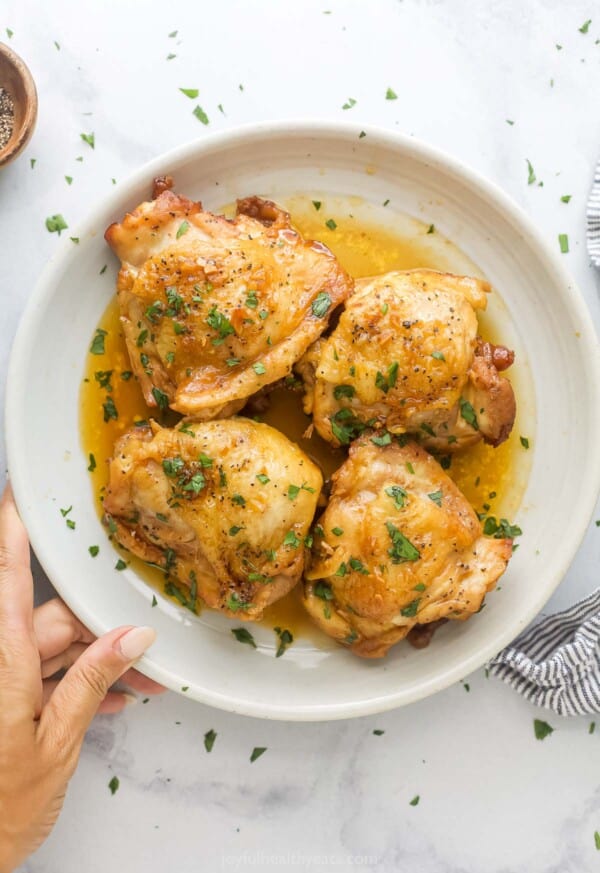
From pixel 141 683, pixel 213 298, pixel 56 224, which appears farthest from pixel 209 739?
pixel 56 224

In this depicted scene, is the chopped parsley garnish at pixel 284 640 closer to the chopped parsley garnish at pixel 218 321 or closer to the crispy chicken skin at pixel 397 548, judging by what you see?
the crispy chicken skin at pixel 397 548

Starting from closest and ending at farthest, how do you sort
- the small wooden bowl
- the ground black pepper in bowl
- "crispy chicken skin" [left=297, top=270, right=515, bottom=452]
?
"crispy chicken skin" [left=297, top=270, right=515, bottom=452] → the small wooden bowl → the ground black pepper in bowl

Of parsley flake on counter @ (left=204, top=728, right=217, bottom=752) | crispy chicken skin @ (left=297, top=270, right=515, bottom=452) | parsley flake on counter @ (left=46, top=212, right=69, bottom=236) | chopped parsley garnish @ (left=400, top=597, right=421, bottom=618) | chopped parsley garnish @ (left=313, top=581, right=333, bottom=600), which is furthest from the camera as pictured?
parsley flake on counter @ (left=204, top=728, right=217, bottom=752)

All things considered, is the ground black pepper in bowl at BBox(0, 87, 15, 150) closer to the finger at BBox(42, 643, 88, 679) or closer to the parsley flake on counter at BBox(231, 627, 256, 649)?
the finger at BBox(42, 643, 88, 679)

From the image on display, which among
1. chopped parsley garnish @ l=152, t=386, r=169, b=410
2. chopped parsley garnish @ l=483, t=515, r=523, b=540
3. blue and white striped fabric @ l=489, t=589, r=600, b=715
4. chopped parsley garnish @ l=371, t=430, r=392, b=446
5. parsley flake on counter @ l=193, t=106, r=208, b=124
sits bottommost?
blue and white striped fabric @ l=489, t=589, r=600, b=715

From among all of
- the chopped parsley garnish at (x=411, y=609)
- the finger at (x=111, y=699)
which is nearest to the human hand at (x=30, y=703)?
the finger at (x=111, y=699)

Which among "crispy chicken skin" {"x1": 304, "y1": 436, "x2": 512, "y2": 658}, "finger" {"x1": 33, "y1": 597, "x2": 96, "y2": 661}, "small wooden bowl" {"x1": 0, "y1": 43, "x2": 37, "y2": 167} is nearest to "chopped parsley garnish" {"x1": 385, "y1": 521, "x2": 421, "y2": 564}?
"crispy chicken skin" {"x1": 304, "y1": 436, "x2": 512, "y2": 658}

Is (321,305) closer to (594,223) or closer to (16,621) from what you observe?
(594,223)
